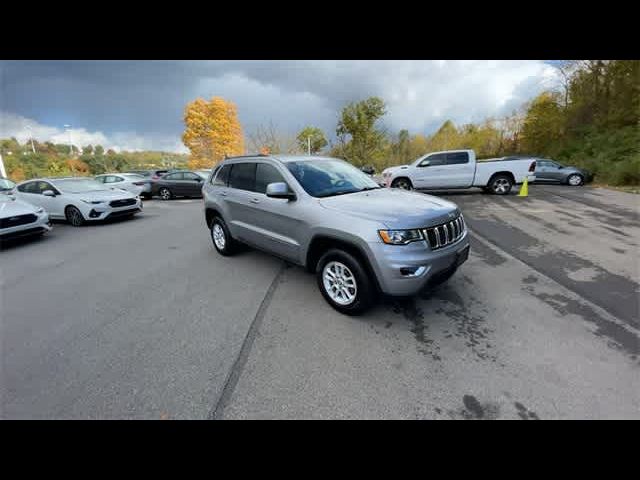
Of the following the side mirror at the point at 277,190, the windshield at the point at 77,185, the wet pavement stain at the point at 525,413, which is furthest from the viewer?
the windshield at the point at 77,185

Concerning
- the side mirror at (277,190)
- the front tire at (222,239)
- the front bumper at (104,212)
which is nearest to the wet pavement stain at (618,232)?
the side mirror at (277,190)

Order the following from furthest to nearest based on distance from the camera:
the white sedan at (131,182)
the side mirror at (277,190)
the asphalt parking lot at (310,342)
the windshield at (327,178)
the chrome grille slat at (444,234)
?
the white sedan at (131,182) → the windshield at (327,178) → the side mirror at (277,190) → the chrome grille slat at (444,234) → the asphalt parking lot at (310,342)

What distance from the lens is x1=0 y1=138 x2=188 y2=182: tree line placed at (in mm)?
31263

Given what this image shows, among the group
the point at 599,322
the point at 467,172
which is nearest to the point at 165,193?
the point at 467,172

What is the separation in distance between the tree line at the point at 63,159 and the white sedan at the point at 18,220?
91.1 feet

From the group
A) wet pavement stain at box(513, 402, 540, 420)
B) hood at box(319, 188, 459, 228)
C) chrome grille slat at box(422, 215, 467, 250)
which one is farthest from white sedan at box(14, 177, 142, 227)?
wet pavement stain at box(513, 402, 540, 420)

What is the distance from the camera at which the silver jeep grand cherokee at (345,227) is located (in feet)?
8.54

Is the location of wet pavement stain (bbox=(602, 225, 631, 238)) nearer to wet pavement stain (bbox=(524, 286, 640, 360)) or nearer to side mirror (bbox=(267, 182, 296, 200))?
wet pavement stain (bbox=(524, 286, 640, 360))

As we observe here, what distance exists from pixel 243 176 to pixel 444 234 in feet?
10.2

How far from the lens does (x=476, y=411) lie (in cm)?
183

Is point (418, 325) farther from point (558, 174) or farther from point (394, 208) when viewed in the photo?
point (558, 174)

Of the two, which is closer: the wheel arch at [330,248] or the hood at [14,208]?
the wheel arch at [330,248]

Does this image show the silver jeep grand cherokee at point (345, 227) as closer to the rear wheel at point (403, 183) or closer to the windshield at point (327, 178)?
the windshield at point (327, 178)
